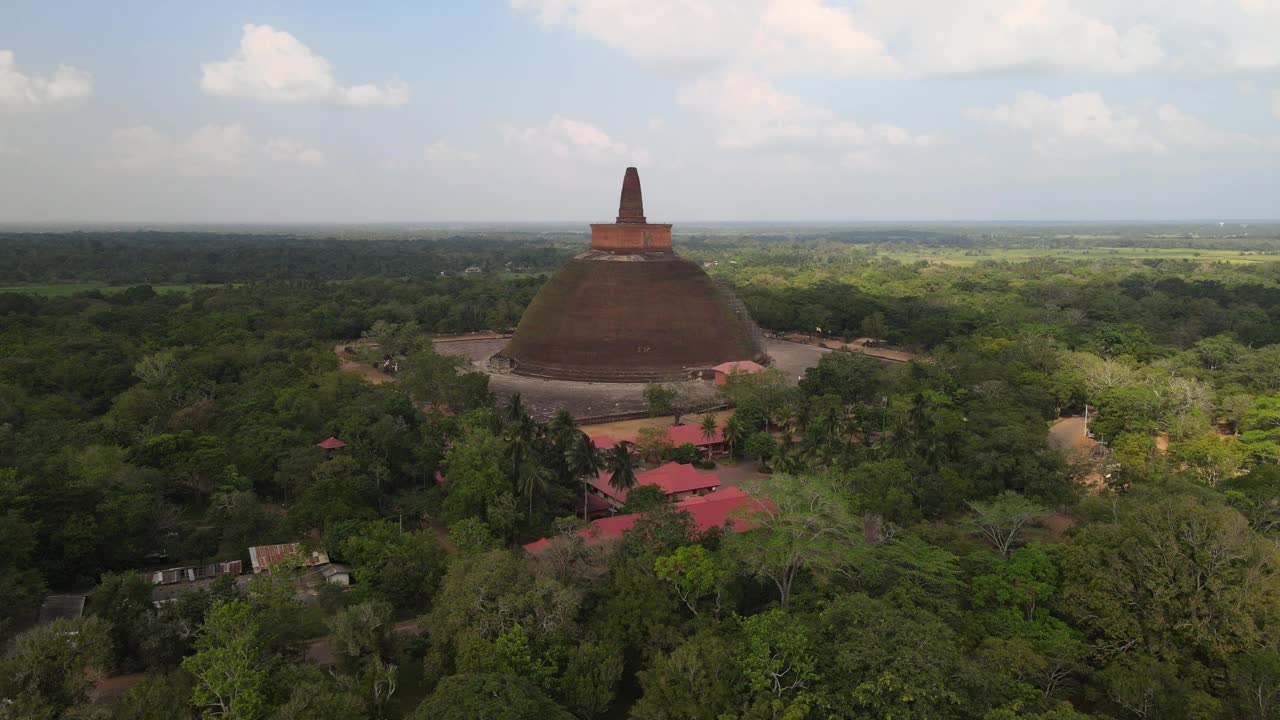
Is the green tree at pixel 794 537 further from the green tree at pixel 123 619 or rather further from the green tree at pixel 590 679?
the green tree at pixel 123 619

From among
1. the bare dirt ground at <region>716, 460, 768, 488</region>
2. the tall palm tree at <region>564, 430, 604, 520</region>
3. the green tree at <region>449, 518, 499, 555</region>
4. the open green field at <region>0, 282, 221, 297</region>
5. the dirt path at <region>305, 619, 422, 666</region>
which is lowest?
the dirt path at <region>305, 619, 422, 666</region>

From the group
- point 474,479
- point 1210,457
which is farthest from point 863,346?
point 474,479

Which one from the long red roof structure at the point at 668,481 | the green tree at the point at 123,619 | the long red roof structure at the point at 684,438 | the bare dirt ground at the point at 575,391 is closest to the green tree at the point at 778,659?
the long red roof structure at the point at 668,481

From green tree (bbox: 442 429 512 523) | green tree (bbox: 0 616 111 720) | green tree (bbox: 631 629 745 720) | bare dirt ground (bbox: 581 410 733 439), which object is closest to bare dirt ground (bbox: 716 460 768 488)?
bare dirt ground (bbox: 581 410 733 439)

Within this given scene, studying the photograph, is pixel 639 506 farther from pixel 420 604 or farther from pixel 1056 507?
pixel 1056 507

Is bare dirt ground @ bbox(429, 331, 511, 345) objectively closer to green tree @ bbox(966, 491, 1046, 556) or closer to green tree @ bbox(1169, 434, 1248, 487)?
green tree @ bbox(966, 491, 1046, 556)

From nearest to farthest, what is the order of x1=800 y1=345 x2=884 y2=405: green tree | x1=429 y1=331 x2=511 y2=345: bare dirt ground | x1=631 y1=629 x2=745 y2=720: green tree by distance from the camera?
x1=631 y1=629 x2=745 y2=720: green tree
x1=800 y1=345 x2=884 y2=405: green tree
x1=429 y1=331 x2=511 y2=345: bare dirt ground

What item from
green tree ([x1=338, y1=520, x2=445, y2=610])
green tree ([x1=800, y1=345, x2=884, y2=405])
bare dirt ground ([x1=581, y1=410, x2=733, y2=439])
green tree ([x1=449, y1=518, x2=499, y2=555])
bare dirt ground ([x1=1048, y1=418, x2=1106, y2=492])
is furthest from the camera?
green tree ([x1=800, y1=345, x2=884, y2=405])
